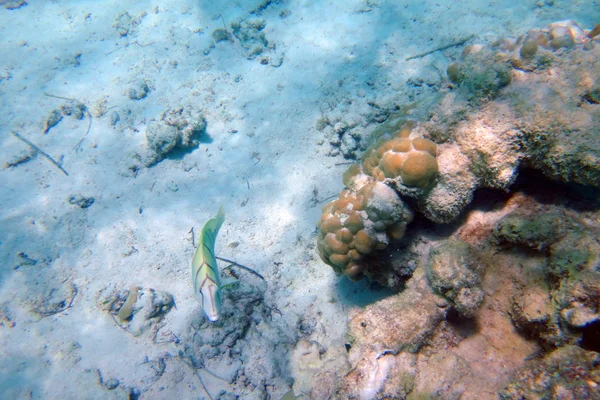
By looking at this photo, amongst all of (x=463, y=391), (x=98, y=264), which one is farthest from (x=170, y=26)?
(x=463, y=391)

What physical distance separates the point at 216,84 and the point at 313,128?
2461mm

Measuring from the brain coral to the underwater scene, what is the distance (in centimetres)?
2

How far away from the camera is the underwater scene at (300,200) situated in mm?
2256

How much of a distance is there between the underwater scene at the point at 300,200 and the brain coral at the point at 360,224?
0.08 feet

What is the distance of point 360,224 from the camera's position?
2697 mm

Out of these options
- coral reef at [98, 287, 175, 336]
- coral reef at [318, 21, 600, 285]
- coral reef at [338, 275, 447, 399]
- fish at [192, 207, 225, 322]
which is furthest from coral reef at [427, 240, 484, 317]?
coral reef at [98, 287, 175, 336]

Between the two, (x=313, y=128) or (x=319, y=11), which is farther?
(x=319, y=11)

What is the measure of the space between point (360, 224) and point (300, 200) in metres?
1.78

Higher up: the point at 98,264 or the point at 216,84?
the point at 216,84

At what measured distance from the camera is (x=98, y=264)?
179 inches

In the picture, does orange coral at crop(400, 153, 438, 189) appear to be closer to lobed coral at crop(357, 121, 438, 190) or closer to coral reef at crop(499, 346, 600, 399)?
lobed coral at crop(357, 121, 438, 190)

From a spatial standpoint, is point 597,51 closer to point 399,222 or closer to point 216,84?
point 399,222

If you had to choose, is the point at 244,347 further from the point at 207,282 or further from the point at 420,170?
the point at 420,170

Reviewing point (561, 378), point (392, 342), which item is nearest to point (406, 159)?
point (392, 342)
